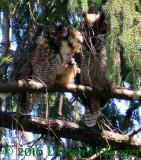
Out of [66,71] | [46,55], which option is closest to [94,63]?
[66,71]

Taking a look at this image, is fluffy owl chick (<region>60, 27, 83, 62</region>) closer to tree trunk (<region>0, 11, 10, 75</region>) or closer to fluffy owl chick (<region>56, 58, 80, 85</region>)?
fluffy owl chick (<region>56, 58, 80, 85</region>)

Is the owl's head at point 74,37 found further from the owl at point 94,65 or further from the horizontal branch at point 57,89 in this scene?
the horizontal branch at point 57,89

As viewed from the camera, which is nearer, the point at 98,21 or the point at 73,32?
the point at 73,32

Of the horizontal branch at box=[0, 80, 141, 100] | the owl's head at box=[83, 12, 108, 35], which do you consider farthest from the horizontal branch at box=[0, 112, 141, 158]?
the owl's head at box=[83, 12, 108, 35]

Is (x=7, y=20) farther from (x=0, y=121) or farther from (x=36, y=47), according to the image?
(x=0, y=121)

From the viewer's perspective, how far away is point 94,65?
140 inches

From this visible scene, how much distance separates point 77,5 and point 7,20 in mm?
1516

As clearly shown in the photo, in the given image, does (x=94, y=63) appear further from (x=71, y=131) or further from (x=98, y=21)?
(x=71, y=131)

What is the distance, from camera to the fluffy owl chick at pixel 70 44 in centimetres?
319

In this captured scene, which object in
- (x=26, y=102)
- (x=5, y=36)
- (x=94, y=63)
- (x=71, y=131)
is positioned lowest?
(x=71, y=131)

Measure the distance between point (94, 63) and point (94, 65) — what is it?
24 mm

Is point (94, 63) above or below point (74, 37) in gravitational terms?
below

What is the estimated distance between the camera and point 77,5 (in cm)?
246

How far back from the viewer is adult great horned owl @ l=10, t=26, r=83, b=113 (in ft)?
10.7
